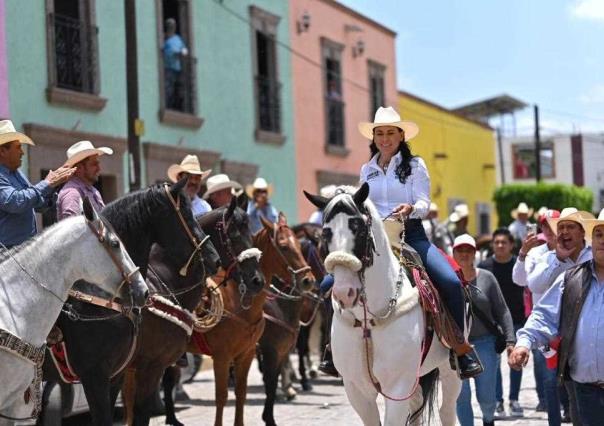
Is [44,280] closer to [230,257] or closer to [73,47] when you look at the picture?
[230,257]

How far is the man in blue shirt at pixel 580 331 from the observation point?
23.0 ft

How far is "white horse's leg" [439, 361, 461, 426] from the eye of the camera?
9.07 m

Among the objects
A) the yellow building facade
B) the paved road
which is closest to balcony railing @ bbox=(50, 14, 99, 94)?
the paved road

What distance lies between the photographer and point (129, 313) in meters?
8.35

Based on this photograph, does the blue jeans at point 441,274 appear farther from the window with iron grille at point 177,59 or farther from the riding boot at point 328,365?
the window with iron grille at point 177,59

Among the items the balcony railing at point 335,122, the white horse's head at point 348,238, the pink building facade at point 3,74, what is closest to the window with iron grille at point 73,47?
the pink building facade at point 3,74

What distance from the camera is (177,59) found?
1975cm

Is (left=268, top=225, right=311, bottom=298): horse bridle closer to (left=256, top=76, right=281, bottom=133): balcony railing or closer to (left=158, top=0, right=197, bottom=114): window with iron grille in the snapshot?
(left=158, top=0, right=197, bottom=114): window with iron grille

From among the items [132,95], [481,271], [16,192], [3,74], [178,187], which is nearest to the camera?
[16,192]

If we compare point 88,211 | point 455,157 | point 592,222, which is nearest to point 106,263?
point 88,211

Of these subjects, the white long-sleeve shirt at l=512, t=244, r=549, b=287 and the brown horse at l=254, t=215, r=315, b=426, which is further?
the brown horse at l=254, t=215, r=315, b=426

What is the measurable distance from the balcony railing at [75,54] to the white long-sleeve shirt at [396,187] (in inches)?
359

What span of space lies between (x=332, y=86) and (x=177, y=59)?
7.62 m

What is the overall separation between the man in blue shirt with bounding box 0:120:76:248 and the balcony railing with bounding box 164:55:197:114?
A: 36.7 feet
